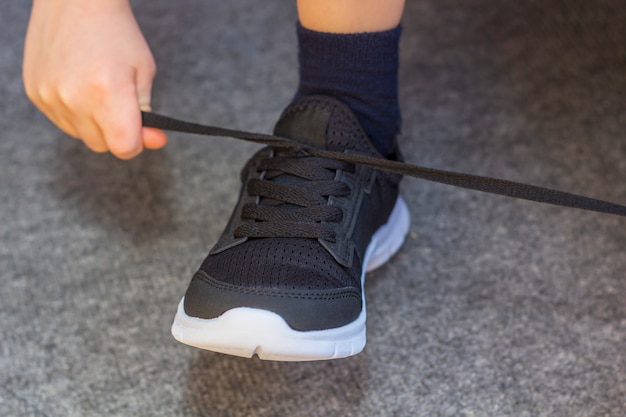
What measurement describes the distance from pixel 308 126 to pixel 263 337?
0.22 meters

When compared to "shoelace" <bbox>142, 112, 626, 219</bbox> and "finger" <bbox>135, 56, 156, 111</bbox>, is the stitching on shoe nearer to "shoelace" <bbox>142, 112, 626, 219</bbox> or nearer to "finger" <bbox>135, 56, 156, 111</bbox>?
"shoelace" <bbox>142, 112, 626, 219</bbox>

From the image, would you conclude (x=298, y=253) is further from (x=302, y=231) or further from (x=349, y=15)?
(x=349, y=15)

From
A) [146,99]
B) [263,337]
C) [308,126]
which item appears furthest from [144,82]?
[263,337]

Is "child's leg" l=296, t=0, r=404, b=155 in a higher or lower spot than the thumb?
higher

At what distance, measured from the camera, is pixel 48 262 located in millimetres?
763

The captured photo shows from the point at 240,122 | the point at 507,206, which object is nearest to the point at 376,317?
the point at 507,206

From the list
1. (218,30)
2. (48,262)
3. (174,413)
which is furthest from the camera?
(218,30)

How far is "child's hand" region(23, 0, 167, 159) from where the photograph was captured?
640mm

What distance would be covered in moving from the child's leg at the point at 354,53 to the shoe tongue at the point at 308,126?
0.11 feet

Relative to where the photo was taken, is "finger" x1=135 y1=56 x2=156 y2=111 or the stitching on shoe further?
"finger" x1=135 y1=56 x2=156 y2=111

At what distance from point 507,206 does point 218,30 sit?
1.65 feet

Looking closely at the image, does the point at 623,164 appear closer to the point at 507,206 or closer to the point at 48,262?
the point at 507,206

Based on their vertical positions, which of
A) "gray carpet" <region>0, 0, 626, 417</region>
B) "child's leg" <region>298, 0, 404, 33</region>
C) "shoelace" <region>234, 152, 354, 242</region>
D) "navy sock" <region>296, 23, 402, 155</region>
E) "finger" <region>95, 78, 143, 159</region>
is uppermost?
"child's leg" <region>298, 0, 404, 33</region>

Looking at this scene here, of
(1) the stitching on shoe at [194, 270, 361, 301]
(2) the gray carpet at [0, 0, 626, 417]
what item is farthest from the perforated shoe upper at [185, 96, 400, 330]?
(2) the gray carpet at [0, 0, 626, 417]
